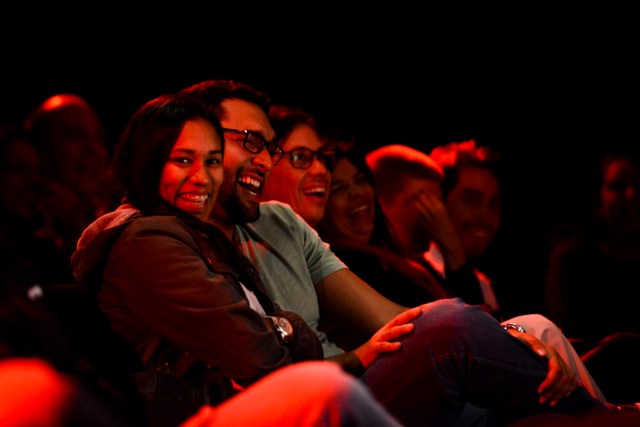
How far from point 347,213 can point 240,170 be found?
729 millimetres

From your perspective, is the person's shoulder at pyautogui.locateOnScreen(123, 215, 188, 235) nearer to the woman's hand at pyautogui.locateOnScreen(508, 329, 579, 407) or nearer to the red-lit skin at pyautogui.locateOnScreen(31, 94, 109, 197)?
the woman's hand at pyautogui.locateOnScreen(508, 329, 579, 407)

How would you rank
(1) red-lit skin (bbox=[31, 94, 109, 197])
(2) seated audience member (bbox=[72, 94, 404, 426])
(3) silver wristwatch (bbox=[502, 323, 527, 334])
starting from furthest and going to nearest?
1. (1) red-lit skin (bbox=[31, 94, 109, 197])
2. (3) silver wristwatch (bbox=[502, 323, 527, 334])
3. (2) seated audience member (bbox=[72, 94, 404, 426])

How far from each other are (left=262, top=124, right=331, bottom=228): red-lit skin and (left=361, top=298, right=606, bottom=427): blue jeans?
1.13m

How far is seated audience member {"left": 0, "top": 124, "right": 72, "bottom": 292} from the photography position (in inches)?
97.5

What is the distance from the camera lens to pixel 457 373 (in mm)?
1936

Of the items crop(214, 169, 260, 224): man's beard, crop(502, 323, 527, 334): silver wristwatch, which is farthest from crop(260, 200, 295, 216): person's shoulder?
crop(502, 323, 527, 334): silver wristwatch

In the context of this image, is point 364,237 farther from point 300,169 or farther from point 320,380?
point 320,380

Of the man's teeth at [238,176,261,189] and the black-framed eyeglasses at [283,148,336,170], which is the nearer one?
the man's teeth at [238,176,261,189]

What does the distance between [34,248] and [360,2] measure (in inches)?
102

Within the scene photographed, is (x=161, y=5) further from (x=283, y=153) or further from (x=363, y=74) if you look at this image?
(x=283, y=153)

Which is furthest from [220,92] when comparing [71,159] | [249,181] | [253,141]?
[71,159]

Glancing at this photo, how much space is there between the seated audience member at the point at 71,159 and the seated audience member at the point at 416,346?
0.94 meters

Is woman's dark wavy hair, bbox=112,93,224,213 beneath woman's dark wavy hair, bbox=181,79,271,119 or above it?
beneath

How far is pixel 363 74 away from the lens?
473 cm
